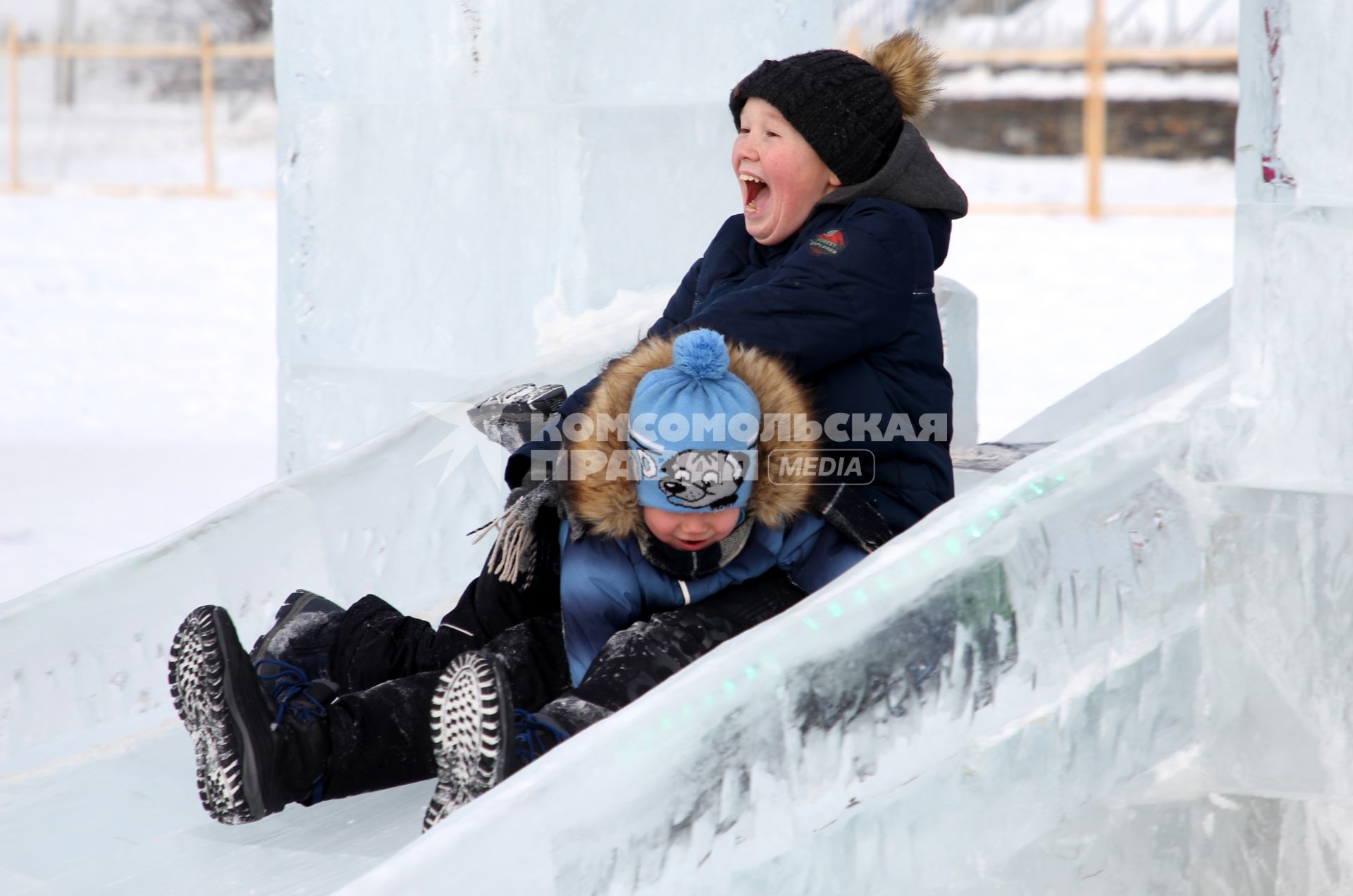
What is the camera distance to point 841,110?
86.7 inches

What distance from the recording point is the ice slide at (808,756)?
4.97 ft

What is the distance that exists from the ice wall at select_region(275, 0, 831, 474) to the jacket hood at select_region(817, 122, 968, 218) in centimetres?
100

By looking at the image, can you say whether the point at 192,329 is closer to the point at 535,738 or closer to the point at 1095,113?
the point at 1095,113

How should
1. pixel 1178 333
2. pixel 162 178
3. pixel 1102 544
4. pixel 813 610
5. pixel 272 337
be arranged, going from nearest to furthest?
1. pixel 813 610
2. pixel 1102 544
3. pixel 1178 333
4. pixel 272 337
5. pixel 162 178

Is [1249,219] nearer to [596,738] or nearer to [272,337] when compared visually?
[596,738]

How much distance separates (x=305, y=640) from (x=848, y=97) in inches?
43.2

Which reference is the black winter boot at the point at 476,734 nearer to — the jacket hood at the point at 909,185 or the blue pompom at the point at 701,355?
the blue pompom at the point at 701,355

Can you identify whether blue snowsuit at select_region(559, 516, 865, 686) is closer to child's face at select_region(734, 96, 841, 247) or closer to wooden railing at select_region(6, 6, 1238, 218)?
child's face at select_region(734, 96, 841, 247)

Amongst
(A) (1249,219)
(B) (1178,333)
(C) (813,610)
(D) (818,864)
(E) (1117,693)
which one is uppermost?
(A) (1249,219)

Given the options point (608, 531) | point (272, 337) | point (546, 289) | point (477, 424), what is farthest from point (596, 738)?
point (272, 337)

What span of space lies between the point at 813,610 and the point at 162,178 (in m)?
15.2

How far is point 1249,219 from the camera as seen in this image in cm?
184

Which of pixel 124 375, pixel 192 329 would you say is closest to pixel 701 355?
pixel 124 375

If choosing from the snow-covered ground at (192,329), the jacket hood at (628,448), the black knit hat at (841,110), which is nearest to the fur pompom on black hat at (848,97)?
the black knit hat at (841,110)
